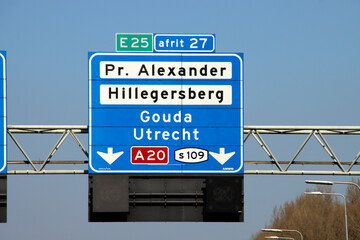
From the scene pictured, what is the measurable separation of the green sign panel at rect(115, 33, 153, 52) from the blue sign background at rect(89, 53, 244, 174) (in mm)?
309

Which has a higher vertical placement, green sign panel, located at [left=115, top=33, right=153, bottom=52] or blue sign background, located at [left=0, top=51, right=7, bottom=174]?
green sign panel, located at [left=115, top=33, right=153, bottom=52]

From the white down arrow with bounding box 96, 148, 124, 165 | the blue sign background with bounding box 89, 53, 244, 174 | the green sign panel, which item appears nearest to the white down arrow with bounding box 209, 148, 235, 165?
the blue sign background with bounding box 89, 53, 244, 174

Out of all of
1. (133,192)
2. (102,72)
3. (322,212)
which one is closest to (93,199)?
(133,192)

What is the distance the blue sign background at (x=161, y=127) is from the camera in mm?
37438

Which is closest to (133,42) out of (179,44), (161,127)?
(179,44)

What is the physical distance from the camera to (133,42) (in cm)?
3819

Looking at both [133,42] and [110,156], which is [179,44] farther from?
[110,156]

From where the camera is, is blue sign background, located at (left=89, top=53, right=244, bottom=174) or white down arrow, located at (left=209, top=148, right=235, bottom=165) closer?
blue sign background, located at (left=89, top=53, right=244, bottom=174)

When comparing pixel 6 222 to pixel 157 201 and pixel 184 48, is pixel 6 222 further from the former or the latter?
pixel 184 48

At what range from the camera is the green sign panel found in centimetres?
3809

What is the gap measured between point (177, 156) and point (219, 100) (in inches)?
100

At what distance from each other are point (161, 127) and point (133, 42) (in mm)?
3339

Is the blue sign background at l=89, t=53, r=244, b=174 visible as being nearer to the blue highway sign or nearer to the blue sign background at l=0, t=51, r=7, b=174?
the blue highway sign

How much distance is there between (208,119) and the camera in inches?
1483
